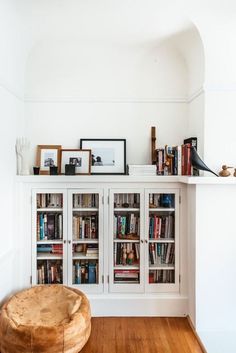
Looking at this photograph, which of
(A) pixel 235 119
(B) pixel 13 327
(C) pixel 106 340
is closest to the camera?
(B) pixel 13 327

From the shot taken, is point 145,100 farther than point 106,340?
Yes

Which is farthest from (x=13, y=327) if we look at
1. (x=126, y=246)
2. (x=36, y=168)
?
(x=36, y=168)

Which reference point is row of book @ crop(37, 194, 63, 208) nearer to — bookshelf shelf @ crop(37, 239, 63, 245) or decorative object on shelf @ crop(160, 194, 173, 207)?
bookshelf shelf @ crop(37, 239, 63, 245)

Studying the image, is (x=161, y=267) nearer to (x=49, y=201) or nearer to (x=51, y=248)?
(x=51, y=248)

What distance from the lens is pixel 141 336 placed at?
7.76ft

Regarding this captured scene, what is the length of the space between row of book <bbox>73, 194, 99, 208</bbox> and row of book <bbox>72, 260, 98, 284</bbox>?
0.54 meters

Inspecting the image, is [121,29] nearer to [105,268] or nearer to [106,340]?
[105,268]

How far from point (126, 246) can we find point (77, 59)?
190 cm

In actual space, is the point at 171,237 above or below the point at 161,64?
below

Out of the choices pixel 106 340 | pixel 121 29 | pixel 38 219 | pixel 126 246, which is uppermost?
pixel 121 29

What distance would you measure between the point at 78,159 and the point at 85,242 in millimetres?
796

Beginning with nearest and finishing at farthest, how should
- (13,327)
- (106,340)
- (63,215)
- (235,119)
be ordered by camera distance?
1. (13,327)
2. (106,340)
3. (235,119)
4. (63,215)

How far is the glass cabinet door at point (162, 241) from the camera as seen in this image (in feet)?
8.84

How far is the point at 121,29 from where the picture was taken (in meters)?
2.61
